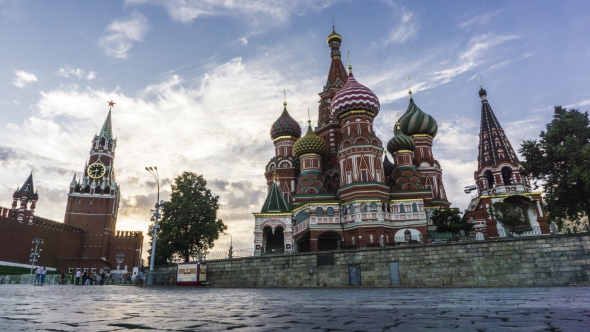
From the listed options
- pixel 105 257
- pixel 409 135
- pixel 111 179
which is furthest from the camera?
pixel 111 179

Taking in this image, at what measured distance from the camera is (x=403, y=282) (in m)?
21.6

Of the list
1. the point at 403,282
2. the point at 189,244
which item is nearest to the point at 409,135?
the point at 403,282

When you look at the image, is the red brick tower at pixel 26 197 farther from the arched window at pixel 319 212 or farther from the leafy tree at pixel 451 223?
the leafy tree at pixel 451 223

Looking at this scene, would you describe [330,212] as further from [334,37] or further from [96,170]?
[96,170]

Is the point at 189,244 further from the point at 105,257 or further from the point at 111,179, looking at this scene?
the point at 111,179

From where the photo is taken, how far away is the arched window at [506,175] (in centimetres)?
3906

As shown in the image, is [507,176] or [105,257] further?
[105,257]

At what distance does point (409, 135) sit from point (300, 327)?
43.0 m

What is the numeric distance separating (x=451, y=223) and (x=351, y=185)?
30.5 feet

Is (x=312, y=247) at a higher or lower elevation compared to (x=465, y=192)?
lower

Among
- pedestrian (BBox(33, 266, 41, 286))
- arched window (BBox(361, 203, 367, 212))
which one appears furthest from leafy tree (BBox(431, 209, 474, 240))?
pedestrian (BBox(33, 266, 41, 286))

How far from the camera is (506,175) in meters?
39.6

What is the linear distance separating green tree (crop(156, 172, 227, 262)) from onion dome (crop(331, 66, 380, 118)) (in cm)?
1716

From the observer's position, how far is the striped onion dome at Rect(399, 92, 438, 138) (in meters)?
43.0
